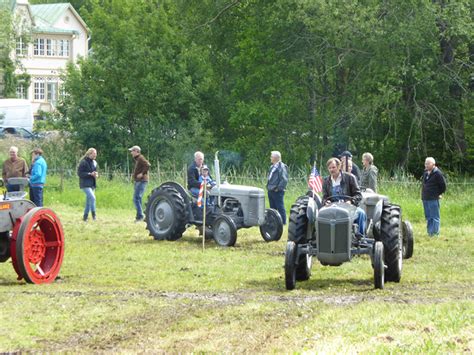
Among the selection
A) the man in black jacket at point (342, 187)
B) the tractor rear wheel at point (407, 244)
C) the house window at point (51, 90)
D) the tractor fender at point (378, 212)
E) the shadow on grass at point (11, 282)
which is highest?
the house window at point (51, 90)

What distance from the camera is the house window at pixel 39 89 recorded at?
90.3 metres

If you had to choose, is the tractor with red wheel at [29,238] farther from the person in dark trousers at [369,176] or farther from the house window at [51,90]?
the house window at [51,90]

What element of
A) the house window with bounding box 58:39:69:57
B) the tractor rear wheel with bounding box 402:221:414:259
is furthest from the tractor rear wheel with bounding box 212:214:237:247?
the house window with bounding box 58:39:69:57

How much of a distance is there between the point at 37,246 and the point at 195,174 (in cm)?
679

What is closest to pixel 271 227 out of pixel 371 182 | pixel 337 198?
pixel 371 182

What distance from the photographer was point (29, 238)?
583 inches

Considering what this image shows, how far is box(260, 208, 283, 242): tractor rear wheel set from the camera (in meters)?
21.7

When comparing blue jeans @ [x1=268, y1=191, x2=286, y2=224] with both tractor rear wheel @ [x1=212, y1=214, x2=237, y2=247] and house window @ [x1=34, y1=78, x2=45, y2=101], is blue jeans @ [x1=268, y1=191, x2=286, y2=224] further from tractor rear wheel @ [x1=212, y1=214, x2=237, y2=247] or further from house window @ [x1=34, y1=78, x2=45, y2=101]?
house window @ [x1=34, y1=78, x2=45, y2=101]

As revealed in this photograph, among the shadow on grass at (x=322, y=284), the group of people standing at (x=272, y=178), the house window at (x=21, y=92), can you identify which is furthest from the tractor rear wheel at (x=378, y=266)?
the house window at (x=21, y=92)

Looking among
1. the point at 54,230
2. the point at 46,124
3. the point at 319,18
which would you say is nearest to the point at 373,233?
the point at 54,230

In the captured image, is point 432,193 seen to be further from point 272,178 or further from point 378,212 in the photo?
point 378,212

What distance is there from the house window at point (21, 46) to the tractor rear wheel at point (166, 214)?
57.2 metres

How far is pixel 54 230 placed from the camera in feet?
51.0

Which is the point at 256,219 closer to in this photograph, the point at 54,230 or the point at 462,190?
the point at 54,230
